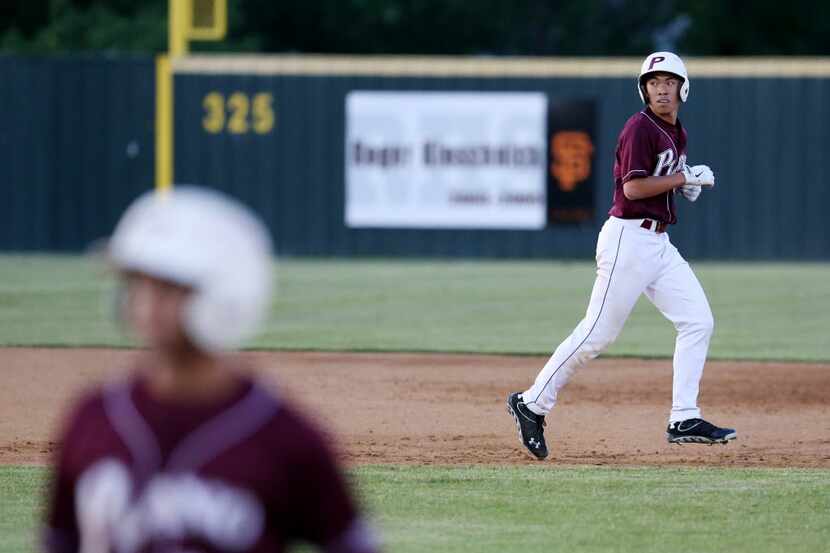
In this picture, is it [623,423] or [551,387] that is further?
[623,423]

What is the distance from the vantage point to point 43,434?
28.7ft

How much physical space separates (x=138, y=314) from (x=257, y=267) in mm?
196

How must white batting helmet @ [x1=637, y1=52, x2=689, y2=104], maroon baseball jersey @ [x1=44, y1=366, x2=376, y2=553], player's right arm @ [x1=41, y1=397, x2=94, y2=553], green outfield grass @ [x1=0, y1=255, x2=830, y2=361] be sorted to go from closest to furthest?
1. maroon baseball jersey @ [x1=44, y1=366, x2=376, y2=553]
2. player's right arm @ [x1=41, y1=397, x2=94, y2=553]
3. white batting helmet @ [x1=637, y1=52, x2=689, y2=104]
4. green outfield grass @ [x1=0, y1=255, x2=830, y2=361]

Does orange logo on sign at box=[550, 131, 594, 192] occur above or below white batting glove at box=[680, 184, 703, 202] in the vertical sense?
below

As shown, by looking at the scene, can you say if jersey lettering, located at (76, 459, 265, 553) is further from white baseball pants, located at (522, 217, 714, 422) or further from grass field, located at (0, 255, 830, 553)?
white baseball pants, located at (522, 217, 714, 422)

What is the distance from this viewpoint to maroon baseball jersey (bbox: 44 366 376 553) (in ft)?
8.24

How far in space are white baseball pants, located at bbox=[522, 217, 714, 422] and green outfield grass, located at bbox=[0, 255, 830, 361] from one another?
206 inches

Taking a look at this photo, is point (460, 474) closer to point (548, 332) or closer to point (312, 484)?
point (312, 484)

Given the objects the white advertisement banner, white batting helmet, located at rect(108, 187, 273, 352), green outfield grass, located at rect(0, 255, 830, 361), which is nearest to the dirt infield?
green outfield grass, located at rect(0, 255, 830, 361)

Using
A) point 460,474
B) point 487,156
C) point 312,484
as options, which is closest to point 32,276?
point 487,156

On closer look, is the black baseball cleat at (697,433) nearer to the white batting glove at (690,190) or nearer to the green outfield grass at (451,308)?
the white batting glove at (690,190)

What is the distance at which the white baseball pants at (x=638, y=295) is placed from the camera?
775 centimetres

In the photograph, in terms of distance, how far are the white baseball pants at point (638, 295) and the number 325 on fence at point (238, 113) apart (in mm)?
16969

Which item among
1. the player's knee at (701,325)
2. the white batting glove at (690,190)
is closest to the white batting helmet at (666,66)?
the white batting glove at (690,190)
